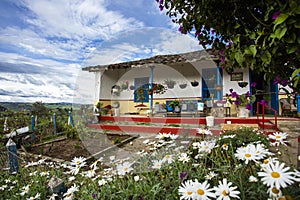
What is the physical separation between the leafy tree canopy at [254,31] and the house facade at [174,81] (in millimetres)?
6005

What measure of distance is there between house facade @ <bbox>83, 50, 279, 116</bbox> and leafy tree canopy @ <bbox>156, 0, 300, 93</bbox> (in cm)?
601

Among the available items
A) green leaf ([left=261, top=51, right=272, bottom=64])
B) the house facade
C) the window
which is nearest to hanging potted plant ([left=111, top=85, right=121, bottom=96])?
the house facade

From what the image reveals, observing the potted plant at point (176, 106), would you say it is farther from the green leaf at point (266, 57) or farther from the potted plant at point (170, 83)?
the green leaf at point (266, 57)

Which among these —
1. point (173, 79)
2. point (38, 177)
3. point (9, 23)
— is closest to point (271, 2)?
point (38, 177)

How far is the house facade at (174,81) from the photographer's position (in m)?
8.06

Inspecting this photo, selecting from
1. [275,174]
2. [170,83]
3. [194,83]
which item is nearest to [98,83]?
[170,83]

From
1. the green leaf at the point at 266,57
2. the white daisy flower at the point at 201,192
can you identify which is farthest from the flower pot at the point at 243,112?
the white daisy flower at the point at 201,192

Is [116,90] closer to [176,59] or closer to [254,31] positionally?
[176,59]

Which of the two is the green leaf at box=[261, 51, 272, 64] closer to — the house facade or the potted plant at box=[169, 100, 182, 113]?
the house facade

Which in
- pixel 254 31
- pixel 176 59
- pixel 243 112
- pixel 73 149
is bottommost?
pixel 73 149

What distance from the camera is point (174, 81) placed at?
9.66m

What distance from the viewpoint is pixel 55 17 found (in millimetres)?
4074

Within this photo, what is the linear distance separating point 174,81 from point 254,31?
8345 mm

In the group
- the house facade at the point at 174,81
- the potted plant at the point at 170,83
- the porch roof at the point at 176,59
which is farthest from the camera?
the potted plant at the point at 170,83
